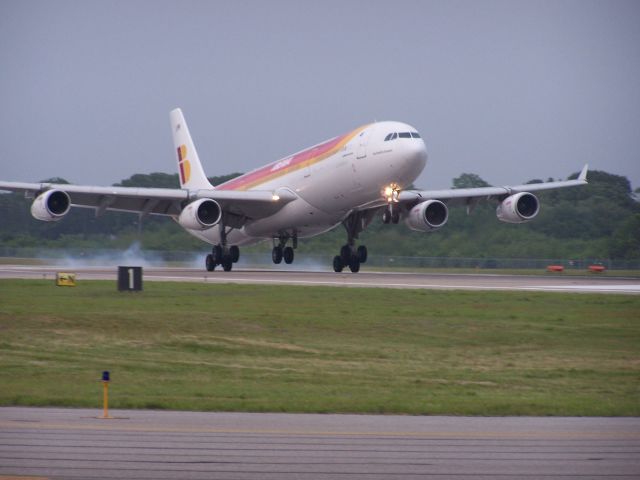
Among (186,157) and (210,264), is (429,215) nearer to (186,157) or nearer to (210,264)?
(210,264)

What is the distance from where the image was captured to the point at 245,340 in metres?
24.8

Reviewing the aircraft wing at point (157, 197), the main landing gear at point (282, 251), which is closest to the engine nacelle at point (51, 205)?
the aircraft wing at point (157, 197)

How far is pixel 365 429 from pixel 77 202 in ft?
138

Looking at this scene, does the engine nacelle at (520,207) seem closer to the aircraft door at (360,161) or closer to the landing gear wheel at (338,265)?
the landing gear wheel at (338,265)

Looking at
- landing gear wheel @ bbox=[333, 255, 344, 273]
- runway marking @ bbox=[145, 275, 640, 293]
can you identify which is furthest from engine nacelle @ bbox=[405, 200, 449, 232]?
runway marking @ bbox=[145, 275, 640, 293]

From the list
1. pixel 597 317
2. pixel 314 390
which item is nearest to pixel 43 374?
pixel 314 390

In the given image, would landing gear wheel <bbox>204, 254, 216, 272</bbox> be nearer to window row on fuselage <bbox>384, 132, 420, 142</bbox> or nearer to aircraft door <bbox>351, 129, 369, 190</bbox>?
aircraft door <bbox>351, 129, 369, 190</bbox>

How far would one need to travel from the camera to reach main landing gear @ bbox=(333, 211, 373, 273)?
169 feet

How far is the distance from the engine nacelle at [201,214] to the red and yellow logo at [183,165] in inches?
700

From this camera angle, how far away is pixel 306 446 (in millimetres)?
11805

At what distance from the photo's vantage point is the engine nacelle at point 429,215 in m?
51.8

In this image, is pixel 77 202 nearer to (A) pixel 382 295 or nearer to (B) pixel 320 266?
(B) pixel 320 266

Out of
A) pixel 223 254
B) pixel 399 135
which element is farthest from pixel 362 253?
pixel 399 135

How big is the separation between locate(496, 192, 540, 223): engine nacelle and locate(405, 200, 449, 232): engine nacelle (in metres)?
3.19
